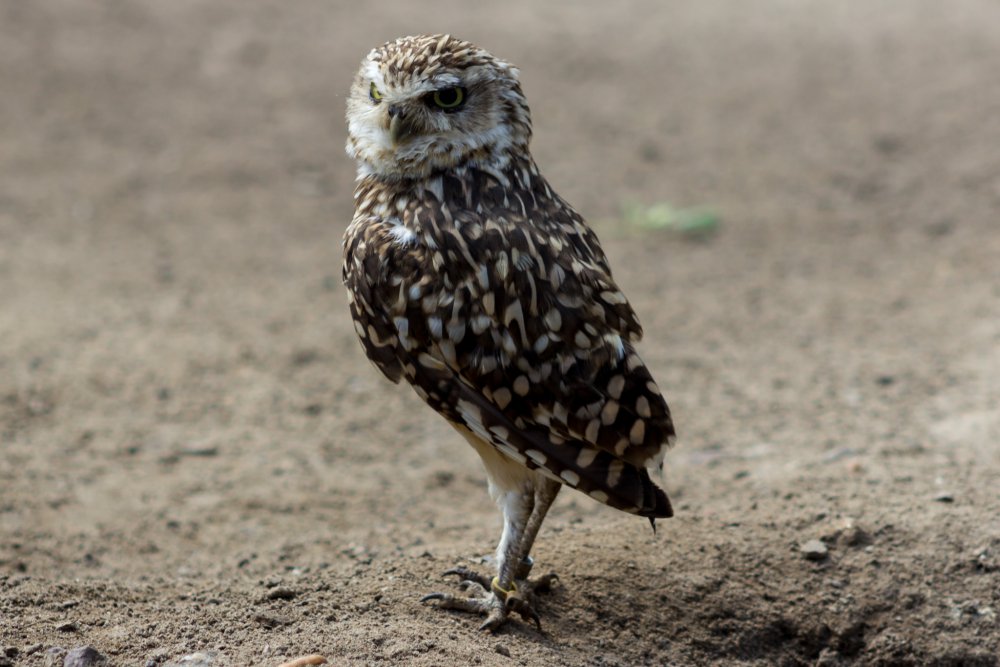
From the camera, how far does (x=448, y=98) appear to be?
4121mm

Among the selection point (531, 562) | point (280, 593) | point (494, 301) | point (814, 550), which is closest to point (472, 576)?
point (531, 562)

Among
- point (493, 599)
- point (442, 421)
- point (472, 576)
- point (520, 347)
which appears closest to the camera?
point (520, 347)

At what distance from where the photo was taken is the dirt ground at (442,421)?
4488 millimetres

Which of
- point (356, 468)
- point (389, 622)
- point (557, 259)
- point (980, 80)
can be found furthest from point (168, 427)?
point (980, 80)

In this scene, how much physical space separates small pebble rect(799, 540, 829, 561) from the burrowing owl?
1.05 metres

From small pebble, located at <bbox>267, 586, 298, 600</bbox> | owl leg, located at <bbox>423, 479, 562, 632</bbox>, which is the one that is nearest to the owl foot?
owl leg, located at <bbox>423, 479, 562, 632</bbox>

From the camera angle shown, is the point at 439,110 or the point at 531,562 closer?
the point at 439,110

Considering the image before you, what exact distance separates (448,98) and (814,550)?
2386 mm

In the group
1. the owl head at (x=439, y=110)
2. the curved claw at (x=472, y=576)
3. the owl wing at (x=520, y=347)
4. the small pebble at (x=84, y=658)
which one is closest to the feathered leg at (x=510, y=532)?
the curved claw at (x=472, y=576)

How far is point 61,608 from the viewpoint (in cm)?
417

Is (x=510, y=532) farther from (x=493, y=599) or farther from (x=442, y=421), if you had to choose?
(x=442, y=421)

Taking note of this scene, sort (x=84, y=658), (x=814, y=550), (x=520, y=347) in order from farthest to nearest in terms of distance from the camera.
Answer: (x=814, y=550)
(x=520, y=347)
(x=84, y=658)

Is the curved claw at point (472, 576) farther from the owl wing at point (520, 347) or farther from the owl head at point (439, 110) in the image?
the owl head at point (439, 110)

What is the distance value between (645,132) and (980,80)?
3.37m
